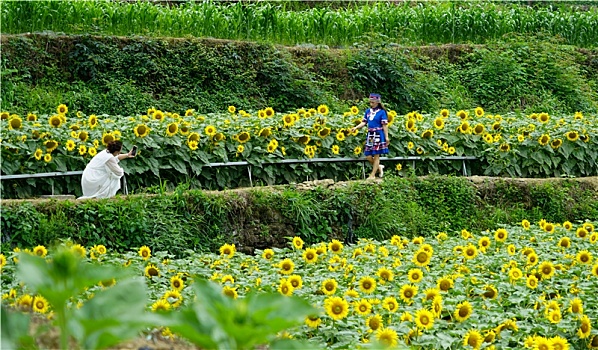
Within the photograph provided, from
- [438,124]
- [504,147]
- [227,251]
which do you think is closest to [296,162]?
[438,124]

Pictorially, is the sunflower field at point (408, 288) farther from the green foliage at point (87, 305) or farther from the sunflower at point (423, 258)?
the green foliage at point (87, 305)

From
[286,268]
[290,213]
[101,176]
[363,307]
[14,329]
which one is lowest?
[290,213]

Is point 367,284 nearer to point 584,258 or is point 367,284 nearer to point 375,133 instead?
point 584,258

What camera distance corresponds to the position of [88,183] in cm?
966

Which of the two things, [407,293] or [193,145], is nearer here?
[407,293]

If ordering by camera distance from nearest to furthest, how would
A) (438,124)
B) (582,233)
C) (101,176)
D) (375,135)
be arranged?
(582,233)
(101,176)
(375,135)
(438,124)

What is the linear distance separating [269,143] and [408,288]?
5298mm

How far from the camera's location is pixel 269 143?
1117 cm

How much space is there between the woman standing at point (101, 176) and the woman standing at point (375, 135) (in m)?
3.56

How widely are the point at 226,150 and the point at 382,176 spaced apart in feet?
7.06

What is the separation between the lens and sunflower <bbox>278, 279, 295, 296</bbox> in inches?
236

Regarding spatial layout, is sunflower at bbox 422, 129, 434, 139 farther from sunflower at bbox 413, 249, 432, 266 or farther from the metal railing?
sunflower at bbox 413, 249, 432, 266

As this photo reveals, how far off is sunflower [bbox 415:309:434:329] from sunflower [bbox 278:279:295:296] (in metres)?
0.94

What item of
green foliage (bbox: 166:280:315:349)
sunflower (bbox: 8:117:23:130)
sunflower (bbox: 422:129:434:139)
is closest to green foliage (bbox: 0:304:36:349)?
green foliage (bbox: 166:280:315:349)
